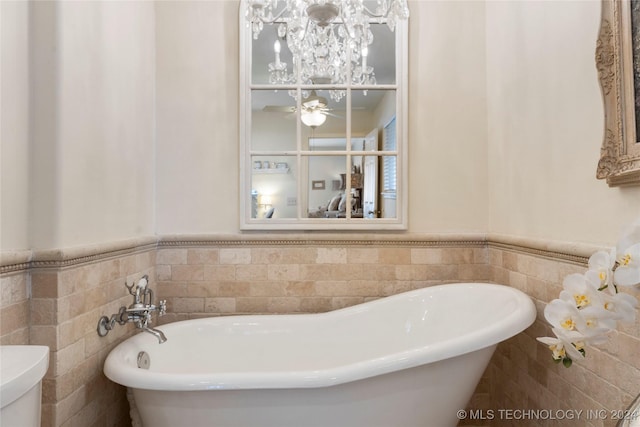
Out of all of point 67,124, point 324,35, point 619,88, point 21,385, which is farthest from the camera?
point 324,35

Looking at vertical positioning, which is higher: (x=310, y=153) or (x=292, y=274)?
(x=310, y=153)

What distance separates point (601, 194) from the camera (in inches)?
46.7

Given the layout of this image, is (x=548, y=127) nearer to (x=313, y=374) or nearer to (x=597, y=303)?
(x=597, y=303)

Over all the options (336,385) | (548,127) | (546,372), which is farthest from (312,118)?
(546,372)

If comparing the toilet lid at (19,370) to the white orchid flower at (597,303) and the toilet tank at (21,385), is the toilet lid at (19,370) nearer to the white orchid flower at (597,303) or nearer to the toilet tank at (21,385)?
the toilet tank at (21,385)

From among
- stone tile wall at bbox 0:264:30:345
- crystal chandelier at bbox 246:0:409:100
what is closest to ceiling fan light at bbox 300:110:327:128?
crystal chandelier at bbox 246:0:409:100

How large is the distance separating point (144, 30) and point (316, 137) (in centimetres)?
102

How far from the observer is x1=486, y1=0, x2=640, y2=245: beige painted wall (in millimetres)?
1216

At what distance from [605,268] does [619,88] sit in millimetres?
582

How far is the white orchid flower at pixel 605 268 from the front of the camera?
0.84m

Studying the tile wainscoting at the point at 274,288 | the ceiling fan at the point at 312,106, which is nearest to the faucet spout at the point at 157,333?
the tile wainscoting at the point at 274,288

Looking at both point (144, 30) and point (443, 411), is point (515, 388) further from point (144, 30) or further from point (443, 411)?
point (144, 30)

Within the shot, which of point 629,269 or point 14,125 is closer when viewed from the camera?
point 629,269

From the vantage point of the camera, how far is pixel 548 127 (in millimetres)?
1463
